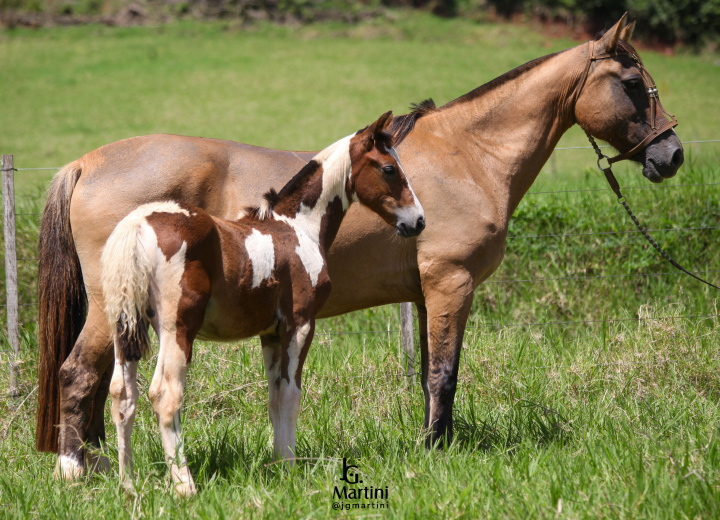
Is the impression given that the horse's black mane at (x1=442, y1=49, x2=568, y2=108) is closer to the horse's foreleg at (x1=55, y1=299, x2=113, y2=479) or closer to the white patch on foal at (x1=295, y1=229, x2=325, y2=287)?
the white patch on foal at (x1=295, y1=229, x2=325, y2=287)

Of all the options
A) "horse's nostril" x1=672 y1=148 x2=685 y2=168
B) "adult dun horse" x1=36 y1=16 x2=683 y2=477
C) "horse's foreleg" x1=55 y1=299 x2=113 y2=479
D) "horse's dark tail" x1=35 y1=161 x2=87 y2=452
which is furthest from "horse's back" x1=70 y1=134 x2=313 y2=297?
"horse's nostril" x1=672 y1=148 x2=685 y2=168

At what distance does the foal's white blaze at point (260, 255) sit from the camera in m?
2.79

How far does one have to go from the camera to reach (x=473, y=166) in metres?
3.79

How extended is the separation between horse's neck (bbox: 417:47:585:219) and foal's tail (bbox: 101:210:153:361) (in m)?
2.05

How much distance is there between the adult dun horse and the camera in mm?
3352

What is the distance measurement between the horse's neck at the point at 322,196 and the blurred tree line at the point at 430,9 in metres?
30.1

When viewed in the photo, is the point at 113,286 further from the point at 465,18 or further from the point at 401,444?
the point at 465,18

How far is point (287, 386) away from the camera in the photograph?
9.59 feet

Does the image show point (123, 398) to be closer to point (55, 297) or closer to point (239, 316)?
point (239, 316)

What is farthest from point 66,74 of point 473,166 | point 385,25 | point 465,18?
point 473,166

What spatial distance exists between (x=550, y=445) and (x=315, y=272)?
1622mm

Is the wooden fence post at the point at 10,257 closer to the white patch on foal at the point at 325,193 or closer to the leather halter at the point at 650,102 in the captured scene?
the white patch on foal at the point at 325,193

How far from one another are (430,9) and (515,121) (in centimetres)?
3521

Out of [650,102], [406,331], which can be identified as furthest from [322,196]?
[406,331]
